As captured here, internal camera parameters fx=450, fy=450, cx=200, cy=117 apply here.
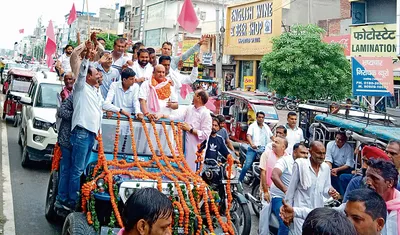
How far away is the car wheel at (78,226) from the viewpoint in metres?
4.46

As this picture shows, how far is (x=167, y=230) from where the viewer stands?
238 centimetres

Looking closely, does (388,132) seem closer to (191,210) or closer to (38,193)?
(191,210)

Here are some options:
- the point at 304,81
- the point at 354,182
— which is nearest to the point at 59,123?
the point at 354,182

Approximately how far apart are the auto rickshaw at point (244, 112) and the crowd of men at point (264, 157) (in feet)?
17.5

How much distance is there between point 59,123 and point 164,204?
13.2ft

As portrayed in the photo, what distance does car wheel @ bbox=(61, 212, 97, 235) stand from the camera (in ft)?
14.6

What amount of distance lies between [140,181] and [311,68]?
19.0 metres

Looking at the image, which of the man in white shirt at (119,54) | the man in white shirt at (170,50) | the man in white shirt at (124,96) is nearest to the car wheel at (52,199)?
the man in white shirt at (124,96)

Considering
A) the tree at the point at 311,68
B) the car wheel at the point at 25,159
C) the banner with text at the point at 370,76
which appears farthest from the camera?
the tree at the point at 311,68

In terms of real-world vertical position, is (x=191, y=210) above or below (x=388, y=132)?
below

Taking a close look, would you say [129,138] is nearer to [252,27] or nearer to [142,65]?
[142,65]

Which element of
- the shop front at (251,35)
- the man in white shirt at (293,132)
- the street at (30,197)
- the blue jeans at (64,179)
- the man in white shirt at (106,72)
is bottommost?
the street at (30,197)

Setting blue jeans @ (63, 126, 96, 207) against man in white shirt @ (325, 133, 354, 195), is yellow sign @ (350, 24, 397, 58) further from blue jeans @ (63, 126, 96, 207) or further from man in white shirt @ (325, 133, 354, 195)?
blue jeans @ (63, 126, 96, 207)

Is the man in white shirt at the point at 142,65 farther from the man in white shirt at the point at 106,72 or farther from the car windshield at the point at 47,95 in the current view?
the car windshield at the point at 47,95
